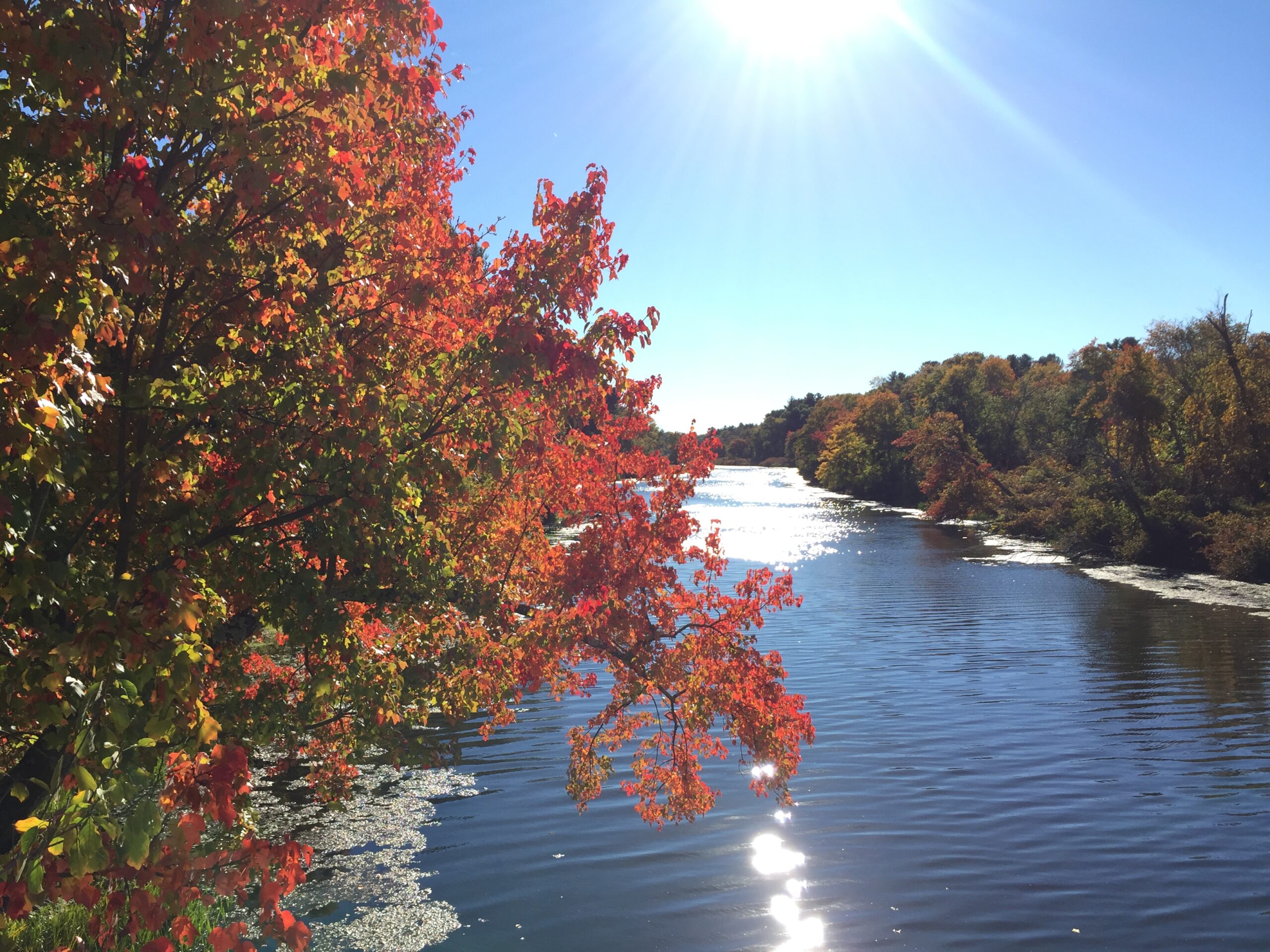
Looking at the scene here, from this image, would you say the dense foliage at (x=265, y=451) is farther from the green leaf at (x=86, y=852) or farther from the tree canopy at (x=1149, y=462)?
the tree canopy at (x=1149, y=462)

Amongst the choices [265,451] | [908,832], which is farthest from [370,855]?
[265,451]

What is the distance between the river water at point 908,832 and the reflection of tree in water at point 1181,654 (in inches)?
5.1

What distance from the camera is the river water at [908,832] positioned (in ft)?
36.5

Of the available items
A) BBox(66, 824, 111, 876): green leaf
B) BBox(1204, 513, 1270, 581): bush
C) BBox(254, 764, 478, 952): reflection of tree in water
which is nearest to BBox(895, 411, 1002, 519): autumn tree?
BBox(1204, 513, 1270, 581): bush

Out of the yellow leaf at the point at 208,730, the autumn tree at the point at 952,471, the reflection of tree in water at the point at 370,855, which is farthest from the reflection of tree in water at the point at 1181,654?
the autumn tree at the point at 952,471

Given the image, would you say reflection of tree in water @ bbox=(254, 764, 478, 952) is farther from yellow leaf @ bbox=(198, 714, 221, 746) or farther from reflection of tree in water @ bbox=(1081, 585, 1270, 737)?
reflection of tree in water @ bbox=(1081, 585, 1270, 737)

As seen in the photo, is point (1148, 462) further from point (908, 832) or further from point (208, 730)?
point (208, 730)

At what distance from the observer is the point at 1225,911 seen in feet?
37.9

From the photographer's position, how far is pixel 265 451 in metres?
6.14

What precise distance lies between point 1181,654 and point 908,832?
1818 cm

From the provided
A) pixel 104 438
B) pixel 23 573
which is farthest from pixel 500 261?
pixel 23 573

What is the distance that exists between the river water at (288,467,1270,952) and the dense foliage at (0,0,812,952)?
2.44m

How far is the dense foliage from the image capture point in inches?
161

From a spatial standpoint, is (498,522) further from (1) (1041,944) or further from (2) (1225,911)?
(2) (1225,911)
